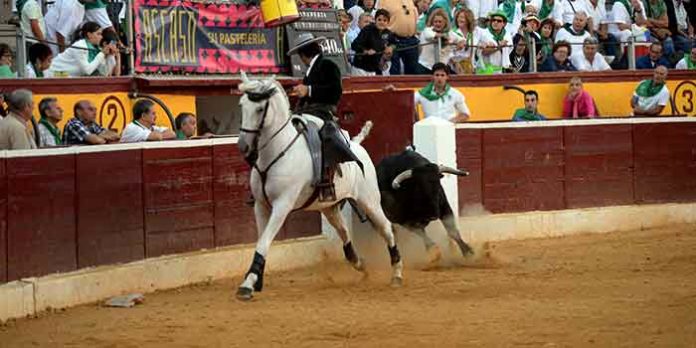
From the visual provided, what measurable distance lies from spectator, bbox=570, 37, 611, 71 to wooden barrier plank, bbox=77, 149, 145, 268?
8.32 m

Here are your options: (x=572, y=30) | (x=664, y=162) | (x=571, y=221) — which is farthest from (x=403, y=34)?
(x=664, y=162)

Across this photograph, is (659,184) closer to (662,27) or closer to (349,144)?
(662,27)

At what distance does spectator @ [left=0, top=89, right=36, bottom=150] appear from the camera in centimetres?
1100

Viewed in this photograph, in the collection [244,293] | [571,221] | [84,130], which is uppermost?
[84,130]

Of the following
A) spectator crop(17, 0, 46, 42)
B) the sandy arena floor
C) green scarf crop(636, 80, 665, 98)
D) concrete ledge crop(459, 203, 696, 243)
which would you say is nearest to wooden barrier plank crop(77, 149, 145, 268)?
the sandy arena floor

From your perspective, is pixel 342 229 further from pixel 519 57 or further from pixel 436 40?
pixel 519 57

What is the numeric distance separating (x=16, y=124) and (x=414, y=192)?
3.84m

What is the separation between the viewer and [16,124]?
11023mm

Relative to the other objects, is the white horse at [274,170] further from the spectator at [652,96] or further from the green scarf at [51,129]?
the spectator at [652,96]

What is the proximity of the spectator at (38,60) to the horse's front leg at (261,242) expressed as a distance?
9.66 ft

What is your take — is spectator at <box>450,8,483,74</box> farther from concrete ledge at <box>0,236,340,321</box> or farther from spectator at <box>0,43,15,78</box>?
spectator at <box>0,43,15,78</box>

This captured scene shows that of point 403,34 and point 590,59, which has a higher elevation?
point 403,34

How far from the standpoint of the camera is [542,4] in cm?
1923

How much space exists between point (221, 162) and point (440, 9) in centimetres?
493
